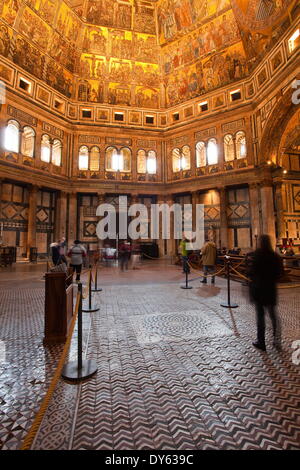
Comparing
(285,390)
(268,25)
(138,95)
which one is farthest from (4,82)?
(285,390)

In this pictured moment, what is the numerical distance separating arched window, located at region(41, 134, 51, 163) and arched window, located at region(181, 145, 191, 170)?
12.2m

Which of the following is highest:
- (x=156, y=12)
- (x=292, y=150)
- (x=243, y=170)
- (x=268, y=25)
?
(x=156, y=12)

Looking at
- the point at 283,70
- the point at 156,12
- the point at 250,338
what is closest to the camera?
the point at 250,338

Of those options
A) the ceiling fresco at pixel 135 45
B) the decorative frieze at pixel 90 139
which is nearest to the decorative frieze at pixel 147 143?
the ceiling fresco at pixel 135 45

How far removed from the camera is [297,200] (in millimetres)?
18906

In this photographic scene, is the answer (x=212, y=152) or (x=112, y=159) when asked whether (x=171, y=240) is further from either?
(x=112, y=159)

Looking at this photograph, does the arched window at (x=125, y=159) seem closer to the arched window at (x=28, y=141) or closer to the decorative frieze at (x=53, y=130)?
the decorative frieze at (x=53, y=130)

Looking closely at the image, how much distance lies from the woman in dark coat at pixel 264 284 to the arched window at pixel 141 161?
20.6 metres

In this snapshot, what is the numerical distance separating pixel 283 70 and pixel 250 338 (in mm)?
16814

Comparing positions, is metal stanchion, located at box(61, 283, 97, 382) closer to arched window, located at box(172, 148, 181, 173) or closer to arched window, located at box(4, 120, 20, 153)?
arched window, located at box(4, 120, 20, 153)

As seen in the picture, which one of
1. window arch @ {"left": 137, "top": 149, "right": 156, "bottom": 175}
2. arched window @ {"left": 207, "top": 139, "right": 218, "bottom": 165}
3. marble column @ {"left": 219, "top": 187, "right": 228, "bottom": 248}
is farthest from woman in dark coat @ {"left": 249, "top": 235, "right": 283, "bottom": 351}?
window arch @ {"left": 137, "top": 149, "right": 156, "bottom": 175}

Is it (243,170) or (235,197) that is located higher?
(243,170)

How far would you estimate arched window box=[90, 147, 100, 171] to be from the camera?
22.0 metres

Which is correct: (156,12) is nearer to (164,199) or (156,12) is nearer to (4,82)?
(4,82)
